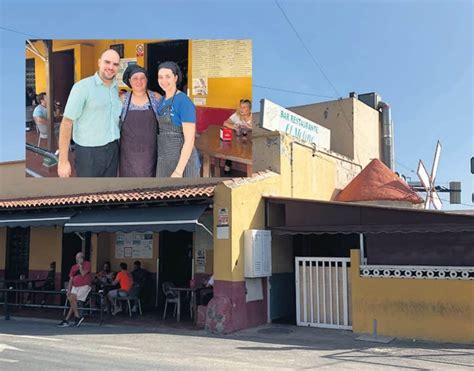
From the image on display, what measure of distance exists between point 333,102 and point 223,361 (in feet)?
49.0

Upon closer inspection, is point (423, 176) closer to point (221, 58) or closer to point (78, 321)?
point (221, 58)

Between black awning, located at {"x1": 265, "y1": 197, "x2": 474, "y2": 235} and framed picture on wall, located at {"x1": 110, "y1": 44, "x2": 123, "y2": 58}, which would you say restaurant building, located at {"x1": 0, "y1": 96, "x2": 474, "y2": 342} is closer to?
black awning, located at {"x1": 265, "y1": 197, "x2": 474, "y2": 235}

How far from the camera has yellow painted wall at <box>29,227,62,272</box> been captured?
54.2 ft

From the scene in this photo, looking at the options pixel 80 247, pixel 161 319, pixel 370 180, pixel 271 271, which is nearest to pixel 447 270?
pixel 271 271

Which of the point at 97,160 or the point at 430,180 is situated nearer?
the point at 97,160

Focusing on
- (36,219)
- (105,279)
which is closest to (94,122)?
(36,219)

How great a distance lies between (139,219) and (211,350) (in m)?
4.10

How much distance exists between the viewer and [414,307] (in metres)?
10.3

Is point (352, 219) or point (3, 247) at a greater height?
point (352, 219)

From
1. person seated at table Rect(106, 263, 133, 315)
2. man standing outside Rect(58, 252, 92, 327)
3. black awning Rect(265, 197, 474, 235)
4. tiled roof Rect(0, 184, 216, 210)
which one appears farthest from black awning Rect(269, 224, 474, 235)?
man standing outside Rect(58, 252, 92, 327)

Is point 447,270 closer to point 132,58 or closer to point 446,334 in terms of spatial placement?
point 446,334

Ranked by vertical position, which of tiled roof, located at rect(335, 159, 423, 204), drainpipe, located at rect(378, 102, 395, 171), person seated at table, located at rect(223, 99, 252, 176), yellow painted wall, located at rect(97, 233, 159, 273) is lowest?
yellow painted wall, located at rect(97, 233, 159, 273)

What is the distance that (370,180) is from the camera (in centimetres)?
1812

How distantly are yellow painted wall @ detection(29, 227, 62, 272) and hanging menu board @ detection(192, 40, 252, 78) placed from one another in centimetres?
661
